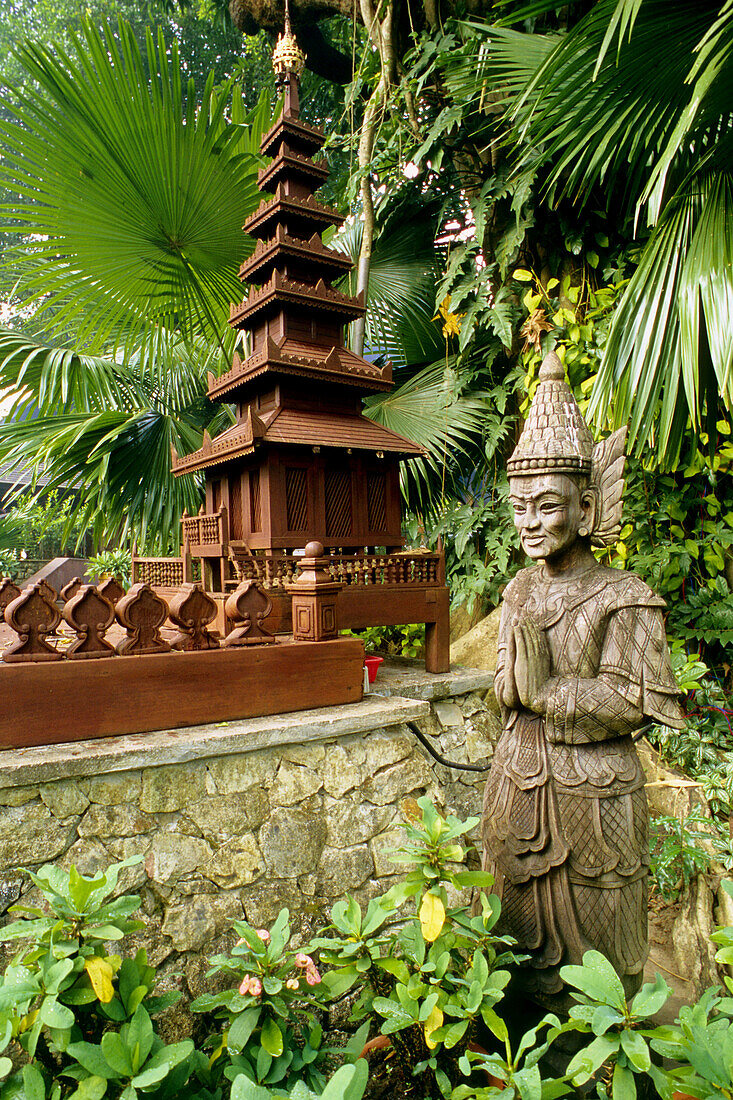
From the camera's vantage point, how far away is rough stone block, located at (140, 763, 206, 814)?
2150 mm

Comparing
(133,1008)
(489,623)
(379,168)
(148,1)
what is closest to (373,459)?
(489,623)

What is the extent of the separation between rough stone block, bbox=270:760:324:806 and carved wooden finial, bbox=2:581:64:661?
93cm

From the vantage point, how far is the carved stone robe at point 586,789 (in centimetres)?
185

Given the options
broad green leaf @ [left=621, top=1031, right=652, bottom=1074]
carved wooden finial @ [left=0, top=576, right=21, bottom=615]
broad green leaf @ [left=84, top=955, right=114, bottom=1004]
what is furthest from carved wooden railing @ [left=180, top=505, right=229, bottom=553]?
broad green leaf @ [left=621, top=1031, right=652, bottom=1074]

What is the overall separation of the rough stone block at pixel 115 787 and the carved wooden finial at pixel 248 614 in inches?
22.7

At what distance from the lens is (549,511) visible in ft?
6.36

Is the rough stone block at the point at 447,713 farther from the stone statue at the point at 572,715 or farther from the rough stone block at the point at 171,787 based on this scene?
the rough stone block at the point at 171,787

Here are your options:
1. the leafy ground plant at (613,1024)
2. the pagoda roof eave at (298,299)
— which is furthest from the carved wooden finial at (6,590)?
the leafy ground plant at (613,1024)

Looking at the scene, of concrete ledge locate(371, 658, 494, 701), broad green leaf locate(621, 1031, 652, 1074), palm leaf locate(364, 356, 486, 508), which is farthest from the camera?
palm leaf locate(364, 356, 486, 508)

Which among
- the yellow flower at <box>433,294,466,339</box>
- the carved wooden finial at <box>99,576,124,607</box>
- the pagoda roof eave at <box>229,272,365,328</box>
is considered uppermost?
the yellow flower at <box>433,294,466,339</box>

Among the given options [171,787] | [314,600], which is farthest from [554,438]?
[171,787]

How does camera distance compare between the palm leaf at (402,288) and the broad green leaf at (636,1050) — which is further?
the palm leaf at (402,288)

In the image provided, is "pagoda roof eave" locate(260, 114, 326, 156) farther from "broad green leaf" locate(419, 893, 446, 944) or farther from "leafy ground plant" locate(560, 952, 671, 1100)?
"leafy ground plant" locate(560, 952, 671, 1100)

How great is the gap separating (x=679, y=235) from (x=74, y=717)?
3.28 metres
